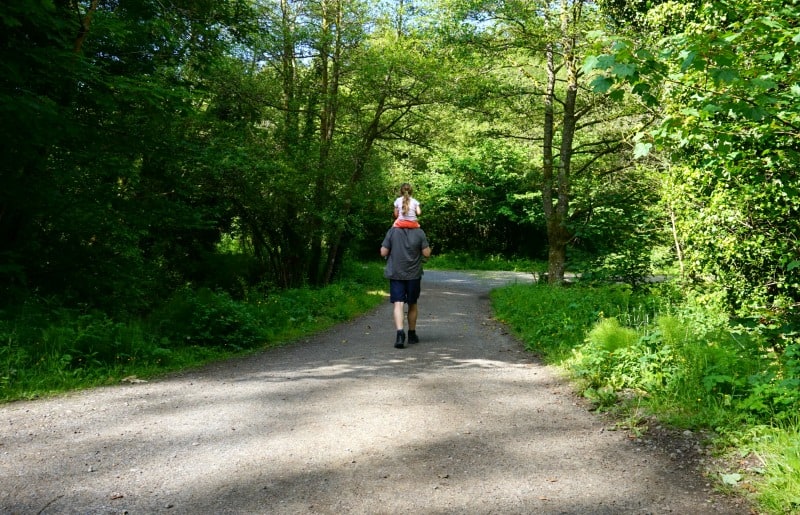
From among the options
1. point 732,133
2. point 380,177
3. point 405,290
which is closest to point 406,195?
point 405,290

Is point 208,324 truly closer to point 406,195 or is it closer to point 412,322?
point 412,322

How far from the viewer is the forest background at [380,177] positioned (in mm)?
4629

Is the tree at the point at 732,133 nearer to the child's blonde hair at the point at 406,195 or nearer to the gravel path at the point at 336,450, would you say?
the gravel path at the point at 336,450

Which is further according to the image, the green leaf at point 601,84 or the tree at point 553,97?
the tree at point 553,97

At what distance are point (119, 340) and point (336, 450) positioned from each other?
410cm

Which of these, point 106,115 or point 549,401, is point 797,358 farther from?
point 106,115

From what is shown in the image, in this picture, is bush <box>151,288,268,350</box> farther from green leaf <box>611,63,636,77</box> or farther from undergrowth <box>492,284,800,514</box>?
green leaf <box>611,63,636,77</box>

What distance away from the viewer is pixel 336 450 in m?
3.92

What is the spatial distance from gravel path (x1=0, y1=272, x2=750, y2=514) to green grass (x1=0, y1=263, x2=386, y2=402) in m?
0.55

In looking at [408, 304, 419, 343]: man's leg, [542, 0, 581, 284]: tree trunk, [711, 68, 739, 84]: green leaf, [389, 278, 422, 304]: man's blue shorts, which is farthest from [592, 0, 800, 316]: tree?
[408, 304, 419, 343]: man's leg

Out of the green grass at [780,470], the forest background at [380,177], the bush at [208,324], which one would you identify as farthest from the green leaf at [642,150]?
the bush at [208,324]

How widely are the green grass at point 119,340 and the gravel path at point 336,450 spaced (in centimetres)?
55

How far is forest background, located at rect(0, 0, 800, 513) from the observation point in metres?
4.63

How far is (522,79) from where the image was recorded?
50.0 feet
